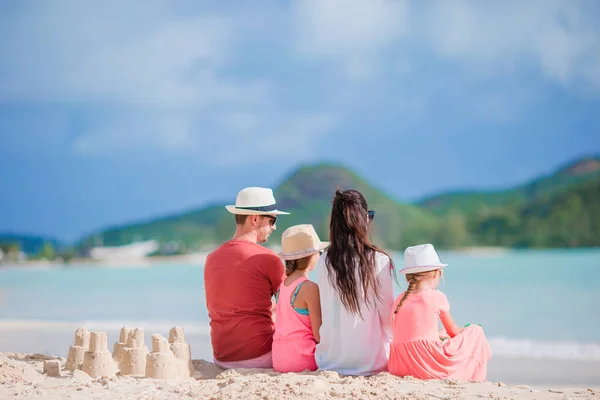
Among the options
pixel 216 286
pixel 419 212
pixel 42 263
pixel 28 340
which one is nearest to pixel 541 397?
pixel 216 286

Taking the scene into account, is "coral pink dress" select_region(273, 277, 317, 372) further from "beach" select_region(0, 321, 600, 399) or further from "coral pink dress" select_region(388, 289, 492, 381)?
"coral pink dress" select_region(388, 289, 492, 381)

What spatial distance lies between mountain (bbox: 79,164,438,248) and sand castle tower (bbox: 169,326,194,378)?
104455mm

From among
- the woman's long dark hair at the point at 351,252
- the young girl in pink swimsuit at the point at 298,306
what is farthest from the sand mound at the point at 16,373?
the woman's long dark hair at the point at 351,252

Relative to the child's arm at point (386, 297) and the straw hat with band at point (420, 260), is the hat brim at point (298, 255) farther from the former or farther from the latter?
the straw hat with band at point (420, 260)

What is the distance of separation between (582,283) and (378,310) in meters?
26.1

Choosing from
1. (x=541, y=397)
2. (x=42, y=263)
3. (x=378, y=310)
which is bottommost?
(x=541, y=397)

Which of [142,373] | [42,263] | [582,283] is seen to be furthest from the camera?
[42,263]

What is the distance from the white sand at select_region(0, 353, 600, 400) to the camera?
12.7ft

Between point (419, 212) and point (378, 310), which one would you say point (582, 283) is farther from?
point (419, 212)

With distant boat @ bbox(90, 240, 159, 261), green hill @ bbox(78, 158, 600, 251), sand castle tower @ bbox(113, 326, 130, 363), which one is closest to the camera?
sand castle tower @ bbox(113, 326, 130, 363)

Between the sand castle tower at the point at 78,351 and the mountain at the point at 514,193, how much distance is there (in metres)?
150

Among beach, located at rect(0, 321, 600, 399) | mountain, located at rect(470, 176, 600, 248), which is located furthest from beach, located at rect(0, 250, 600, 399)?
mountain, located at rect(470, 176, 600, 248)

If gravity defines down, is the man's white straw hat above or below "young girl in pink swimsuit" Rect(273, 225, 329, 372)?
above

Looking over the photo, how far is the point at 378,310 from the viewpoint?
4.46m
